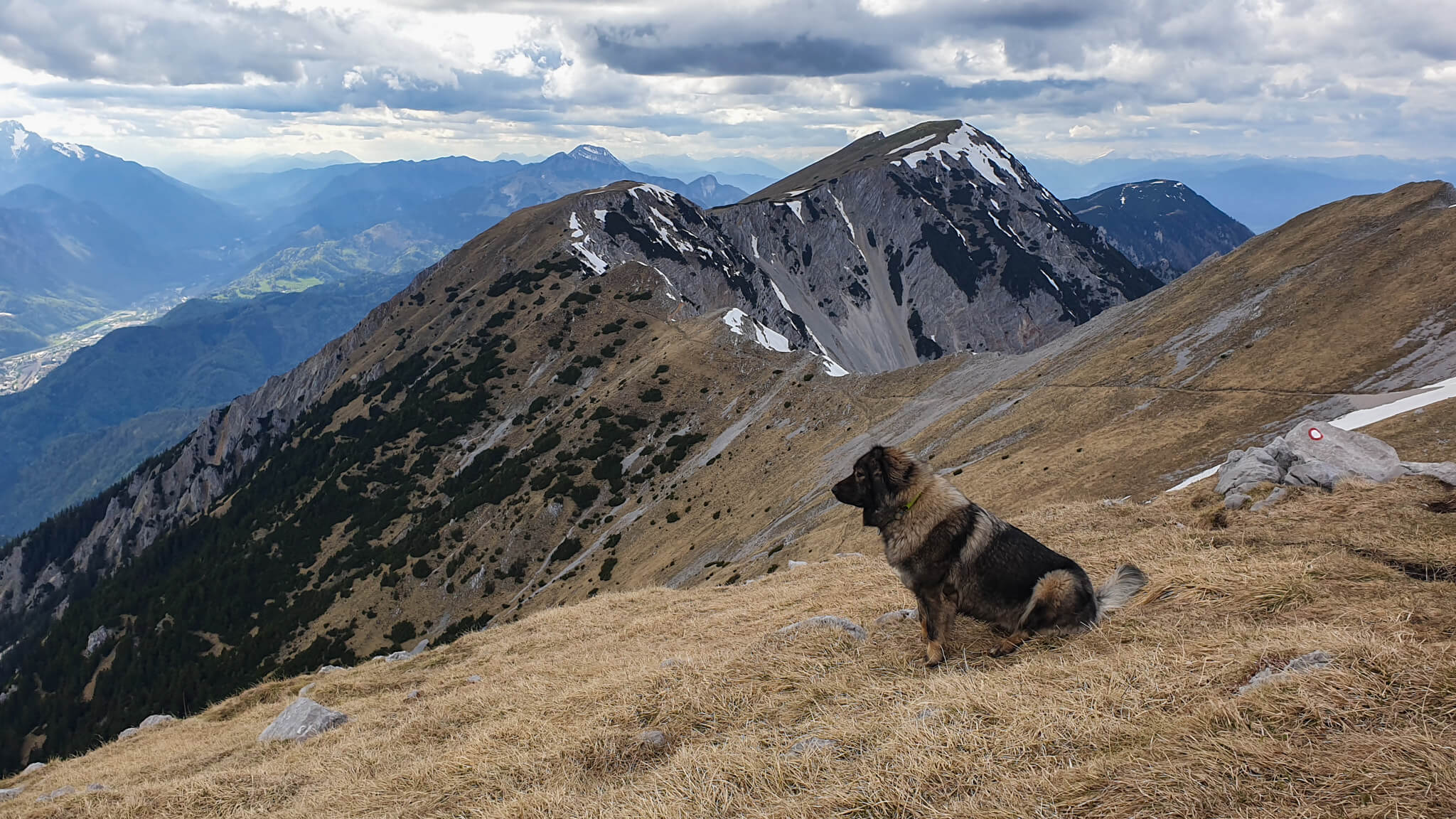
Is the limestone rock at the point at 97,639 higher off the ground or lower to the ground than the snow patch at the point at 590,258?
lower

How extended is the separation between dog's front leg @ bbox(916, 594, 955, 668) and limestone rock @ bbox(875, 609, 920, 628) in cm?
194

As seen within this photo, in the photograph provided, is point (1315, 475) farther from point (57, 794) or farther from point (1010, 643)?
point (57, 794)

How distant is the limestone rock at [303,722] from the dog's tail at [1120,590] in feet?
47.8

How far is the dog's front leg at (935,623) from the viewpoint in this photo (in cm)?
881

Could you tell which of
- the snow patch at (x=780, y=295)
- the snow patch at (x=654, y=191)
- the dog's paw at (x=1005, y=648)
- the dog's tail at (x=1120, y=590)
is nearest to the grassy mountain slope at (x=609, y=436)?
the snow patch at (x=654, y=191)

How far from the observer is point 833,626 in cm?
1144

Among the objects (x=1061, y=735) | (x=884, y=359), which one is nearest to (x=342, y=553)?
(x=1061, y=735)

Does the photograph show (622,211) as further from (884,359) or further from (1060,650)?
(1060,650)

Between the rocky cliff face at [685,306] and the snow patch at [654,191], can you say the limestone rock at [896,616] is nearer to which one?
the rocky cliff face at [685,306]

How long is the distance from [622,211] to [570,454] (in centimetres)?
8827

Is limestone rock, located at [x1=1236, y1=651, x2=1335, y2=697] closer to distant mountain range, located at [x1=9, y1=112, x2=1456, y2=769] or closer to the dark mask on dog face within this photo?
the dark mask on dog face

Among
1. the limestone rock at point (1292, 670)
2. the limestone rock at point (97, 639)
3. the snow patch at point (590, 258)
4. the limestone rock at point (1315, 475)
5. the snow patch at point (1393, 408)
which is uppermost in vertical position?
the snow patch at point (590, 258)

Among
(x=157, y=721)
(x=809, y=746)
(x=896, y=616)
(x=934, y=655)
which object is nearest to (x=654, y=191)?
(x=157, y=721)

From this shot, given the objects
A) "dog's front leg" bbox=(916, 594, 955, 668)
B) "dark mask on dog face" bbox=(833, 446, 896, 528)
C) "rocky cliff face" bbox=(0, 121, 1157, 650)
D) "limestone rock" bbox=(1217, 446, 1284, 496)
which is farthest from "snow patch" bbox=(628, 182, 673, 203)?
"dog's front leg" bbox=(916, 594, 955, 668)
